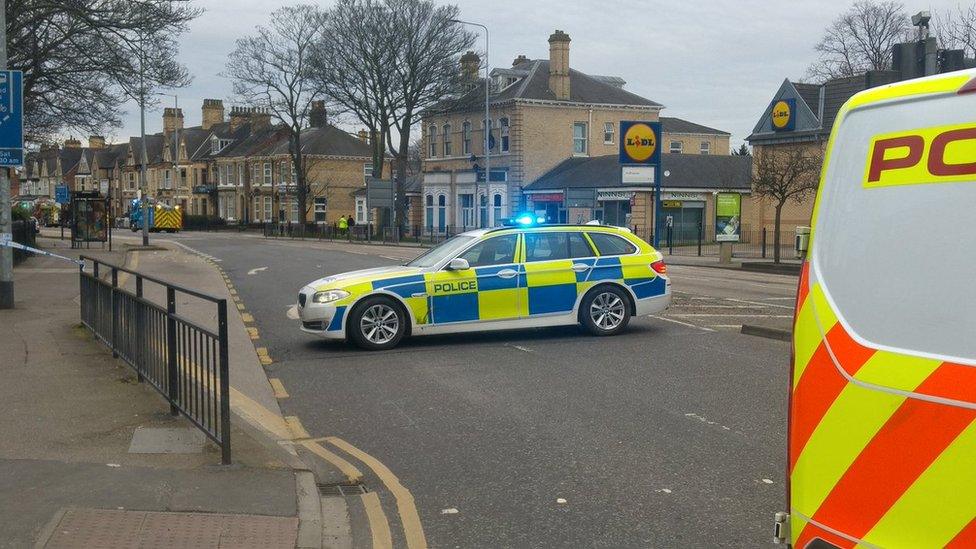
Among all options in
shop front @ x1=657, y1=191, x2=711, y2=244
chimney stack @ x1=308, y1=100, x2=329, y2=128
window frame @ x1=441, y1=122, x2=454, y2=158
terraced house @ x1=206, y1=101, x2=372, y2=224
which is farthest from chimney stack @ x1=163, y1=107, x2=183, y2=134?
shop front @ x1=657, y1=191, x2=711, y2=244

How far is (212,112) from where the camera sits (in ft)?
340

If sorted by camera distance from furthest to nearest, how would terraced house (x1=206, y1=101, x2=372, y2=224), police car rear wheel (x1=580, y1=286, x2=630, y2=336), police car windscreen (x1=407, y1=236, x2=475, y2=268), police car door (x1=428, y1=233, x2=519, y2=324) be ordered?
terraced house (x1=206, y1=101, x2=372, y2=224) → police car rear wheel (x1=580, y1=286, x2=630, y2=336) → police car windscreen (x1=407, y1=236, x2=475, y2=268) → police car door (x1=428, y1=233, x2=519, y2=324)

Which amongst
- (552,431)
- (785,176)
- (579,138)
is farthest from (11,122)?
(579,138)

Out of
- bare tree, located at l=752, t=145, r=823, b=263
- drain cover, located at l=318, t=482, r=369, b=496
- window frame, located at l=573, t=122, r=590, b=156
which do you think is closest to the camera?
drain cover, located at l=318, t=482, r=369, b=496

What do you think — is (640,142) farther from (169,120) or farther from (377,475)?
(169,120)

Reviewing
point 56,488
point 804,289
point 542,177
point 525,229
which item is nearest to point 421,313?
point 525,229

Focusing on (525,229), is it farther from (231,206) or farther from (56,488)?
(231,206)

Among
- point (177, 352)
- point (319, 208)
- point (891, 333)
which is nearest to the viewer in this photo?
point (891, 333)

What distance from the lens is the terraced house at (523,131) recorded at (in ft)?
199

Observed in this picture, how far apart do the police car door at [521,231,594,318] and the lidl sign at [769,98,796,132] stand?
125ft

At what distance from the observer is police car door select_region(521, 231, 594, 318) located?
501 inches

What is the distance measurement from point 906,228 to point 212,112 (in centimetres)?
10650

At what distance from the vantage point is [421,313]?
12266 millimetres

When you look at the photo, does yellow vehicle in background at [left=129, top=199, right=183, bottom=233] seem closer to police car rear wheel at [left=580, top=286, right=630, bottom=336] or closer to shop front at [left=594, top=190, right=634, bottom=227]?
shop front at [left=594, top=190, right=634, bottom=227]
